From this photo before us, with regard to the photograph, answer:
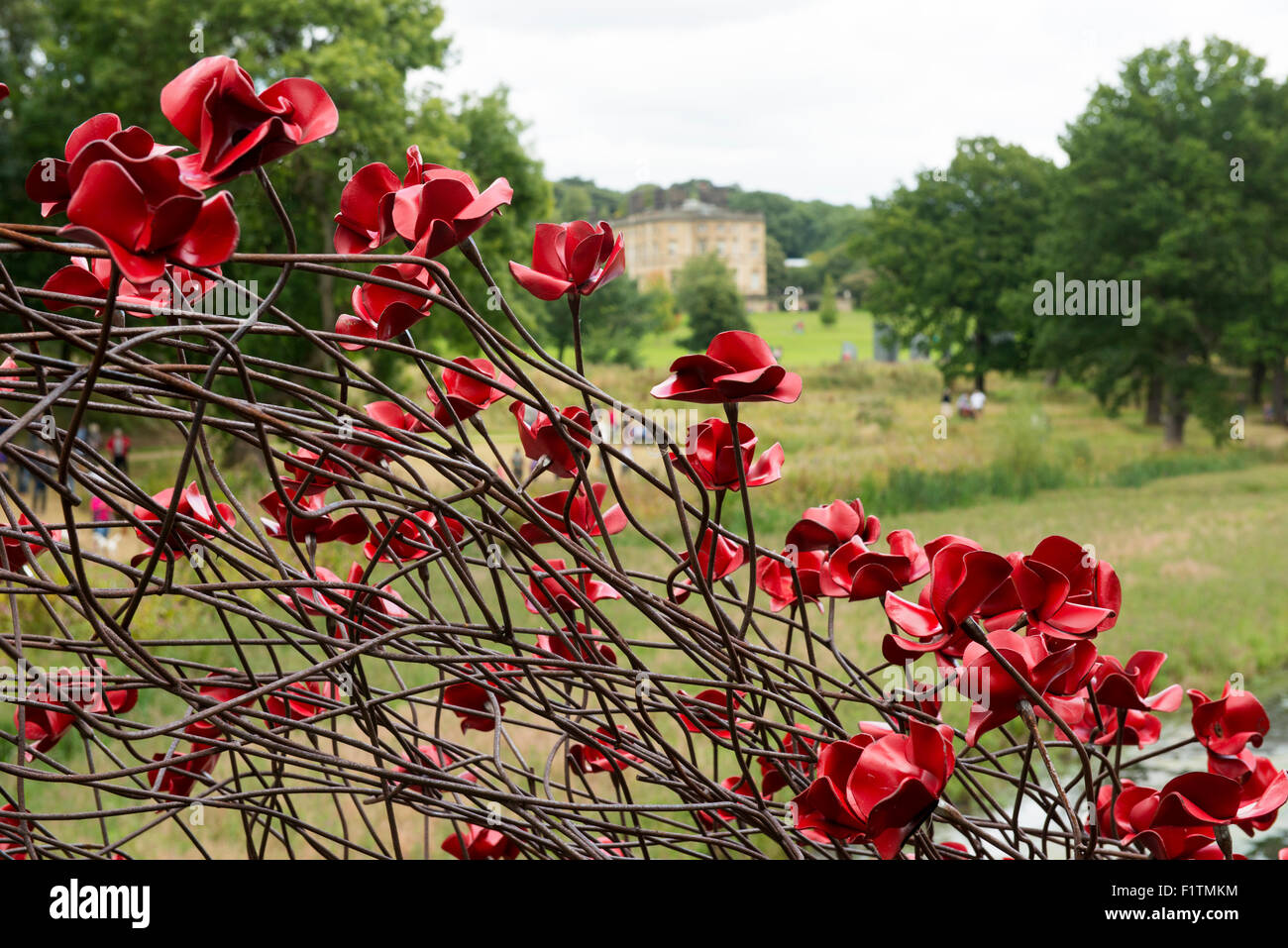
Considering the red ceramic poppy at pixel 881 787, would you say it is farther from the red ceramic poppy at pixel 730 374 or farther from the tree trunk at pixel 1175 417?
the tree trunk at pixel 1175 417

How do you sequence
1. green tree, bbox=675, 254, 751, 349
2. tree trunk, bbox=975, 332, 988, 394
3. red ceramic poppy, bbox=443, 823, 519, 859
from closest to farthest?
red ceramic poppy, bbox=443, 823, 519, 859 → green tree, bbox=675, 254, 751, 349 → tree trunk, bbox=975, 332, 988, 394

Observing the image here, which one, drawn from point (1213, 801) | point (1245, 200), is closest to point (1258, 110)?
point (1245, 200)

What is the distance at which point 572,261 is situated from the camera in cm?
60

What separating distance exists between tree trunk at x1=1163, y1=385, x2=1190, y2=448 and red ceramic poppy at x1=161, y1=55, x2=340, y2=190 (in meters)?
17.8

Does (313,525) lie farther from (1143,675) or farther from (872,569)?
(1143,675)

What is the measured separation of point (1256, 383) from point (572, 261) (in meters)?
22.1

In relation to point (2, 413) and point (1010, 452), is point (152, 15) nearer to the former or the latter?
point (1010, 452)

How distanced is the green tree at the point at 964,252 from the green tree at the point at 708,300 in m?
7.74

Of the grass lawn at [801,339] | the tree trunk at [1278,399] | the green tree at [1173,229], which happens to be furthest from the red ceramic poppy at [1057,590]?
the tree trunk at [1278,399]

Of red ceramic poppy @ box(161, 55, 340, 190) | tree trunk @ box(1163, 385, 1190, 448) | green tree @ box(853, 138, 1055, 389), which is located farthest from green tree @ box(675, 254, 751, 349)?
red ceramic poppy @ box(161, 55, 340, 190)

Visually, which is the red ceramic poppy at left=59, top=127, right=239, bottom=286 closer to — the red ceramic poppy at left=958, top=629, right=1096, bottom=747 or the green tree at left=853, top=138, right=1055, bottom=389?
the red ceramic poppy at left=958, top=629, right=1096, bottom=747

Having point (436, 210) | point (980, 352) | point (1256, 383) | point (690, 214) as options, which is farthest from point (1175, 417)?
point (436, 210)

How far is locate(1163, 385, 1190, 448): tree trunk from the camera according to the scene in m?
16.1

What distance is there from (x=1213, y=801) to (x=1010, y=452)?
11.8 m
